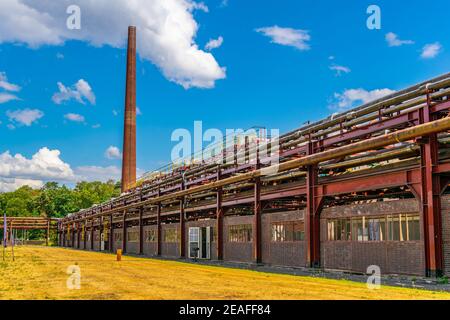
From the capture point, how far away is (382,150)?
25.1 metres

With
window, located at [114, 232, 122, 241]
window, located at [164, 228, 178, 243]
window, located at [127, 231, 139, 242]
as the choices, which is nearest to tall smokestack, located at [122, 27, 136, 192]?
window, located at [114, 232, 122, 241]

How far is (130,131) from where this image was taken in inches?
3526

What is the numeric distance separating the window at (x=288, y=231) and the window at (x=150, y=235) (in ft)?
84.3

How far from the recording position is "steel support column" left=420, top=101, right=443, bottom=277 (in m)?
20.4

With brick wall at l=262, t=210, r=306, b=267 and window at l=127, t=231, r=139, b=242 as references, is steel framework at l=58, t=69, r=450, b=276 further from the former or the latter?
window at l=127, t=231, r=139, b=242

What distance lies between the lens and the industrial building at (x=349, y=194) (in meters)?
21.0

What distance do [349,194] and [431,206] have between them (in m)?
9.62

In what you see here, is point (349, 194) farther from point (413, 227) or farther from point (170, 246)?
point (170, 246)

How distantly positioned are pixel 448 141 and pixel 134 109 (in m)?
73.0

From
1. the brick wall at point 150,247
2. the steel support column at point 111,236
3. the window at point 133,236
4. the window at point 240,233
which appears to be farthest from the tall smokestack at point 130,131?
the window at point 240,233

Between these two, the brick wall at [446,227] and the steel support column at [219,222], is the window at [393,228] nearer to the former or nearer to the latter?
the brick wall at [446,227]
